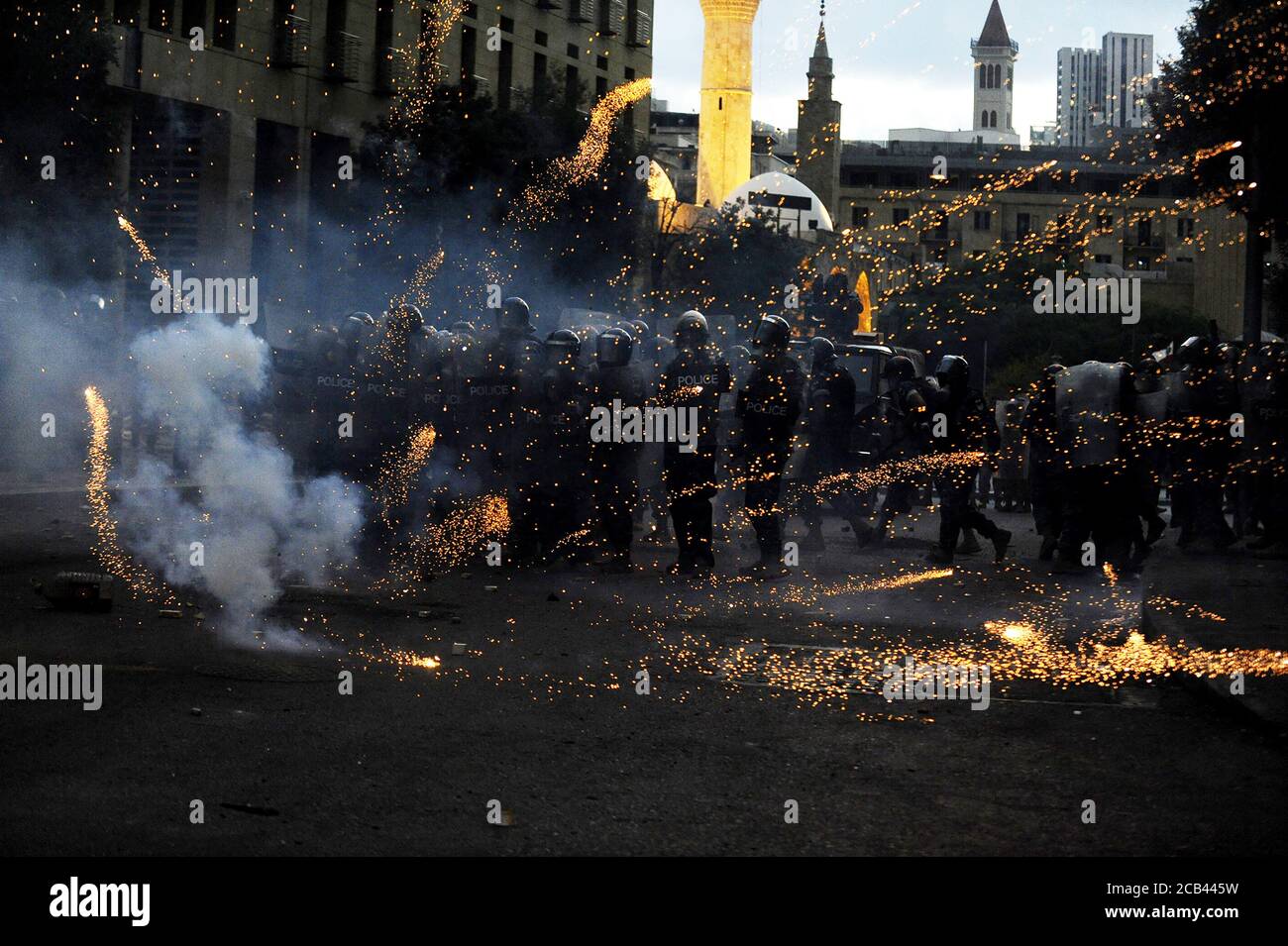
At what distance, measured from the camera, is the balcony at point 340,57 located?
36188 mm

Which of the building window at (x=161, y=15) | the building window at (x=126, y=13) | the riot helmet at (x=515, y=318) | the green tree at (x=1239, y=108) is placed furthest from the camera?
the building window at (x=161, y=15)

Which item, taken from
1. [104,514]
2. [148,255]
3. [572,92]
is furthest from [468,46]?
[104,514]

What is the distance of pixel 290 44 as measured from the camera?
113ft

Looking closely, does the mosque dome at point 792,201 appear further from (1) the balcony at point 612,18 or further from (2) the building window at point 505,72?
(2) the building window at point 505,72

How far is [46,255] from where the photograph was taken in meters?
20.4

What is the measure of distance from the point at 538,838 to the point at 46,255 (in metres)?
17.3

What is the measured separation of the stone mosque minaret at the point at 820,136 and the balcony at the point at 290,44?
8201 centimetres

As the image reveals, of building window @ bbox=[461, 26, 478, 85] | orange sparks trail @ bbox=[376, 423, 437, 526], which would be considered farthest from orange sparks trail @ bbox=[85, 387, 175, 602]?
building window @ bbox=[461, 26, 478, 85]

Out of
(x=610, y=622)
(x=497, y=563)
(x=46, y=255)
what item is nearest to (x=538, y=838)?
(x=610, y=622)

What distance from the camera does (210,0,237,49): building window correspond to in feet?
104

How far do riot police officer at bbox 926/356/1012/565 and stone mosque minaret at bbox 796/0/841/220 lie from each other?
101 m

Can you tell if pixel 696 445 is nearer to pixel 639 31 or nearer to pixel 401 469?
pixel 401 469

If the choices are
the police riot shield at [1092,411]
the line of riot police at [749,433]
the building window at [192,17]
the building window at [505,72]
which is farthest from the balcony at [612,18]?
the police riot shield at [1092,411]
